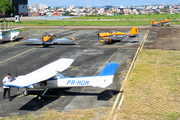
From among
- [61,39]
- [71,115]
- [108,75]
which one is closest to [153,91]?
[108,75]

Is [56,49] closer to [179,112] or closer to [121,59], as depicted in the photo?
[121,59]

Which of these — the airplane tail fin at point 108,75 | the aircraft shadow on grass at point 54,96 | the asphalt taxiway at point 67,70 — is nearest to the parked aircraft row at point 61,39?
the asphalt taxiway at point 67,70

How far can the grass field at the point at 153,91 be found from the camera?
1309 centimetres

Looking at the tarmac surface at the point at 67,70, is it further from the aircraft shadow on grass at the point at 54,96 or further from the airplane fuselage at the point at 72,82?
the airplane fuselage at the point at 72,82

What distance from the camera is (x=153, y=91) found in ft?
54.1

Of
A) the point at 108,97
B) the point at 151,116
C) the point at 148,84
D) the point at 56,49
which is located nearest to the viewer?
the point at 151,116

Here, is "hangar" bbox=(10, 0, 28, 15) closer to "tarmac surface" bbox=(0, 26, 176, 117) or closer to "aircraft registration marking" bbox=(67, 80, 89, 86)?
"tarmac surface" bbox=(0, 26, 176, 117)

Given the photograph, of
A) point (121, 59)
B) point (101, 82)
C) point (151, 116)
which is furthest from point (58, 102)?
point (121, 59)

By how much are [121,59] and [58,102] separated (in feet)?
46.6

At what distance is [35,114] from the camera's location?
13.2 m

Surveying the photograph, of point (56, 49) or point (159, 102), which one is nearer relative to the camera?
point (159, 102)

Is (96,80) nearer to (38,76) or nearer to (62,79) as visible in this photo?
(62,79)

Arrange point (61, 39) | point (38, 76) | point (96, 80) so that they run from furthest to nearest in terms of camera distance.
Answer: point (61, 39) < point (38, 76) < point (96, 80)

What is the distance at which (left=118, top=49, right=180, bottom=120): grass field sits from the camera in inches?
516
